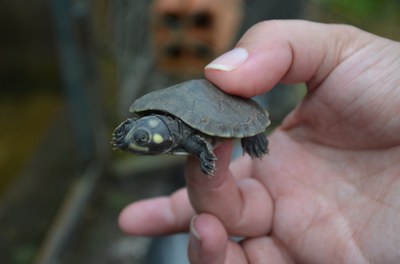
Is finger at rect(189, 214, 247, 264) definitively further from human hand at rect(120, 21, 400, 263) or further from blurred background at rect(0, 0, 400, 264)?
blurred background at rect(0, 0, 400, 264)

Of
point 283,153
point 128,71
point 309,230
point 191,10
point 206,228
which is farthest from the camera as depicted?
point 128,71

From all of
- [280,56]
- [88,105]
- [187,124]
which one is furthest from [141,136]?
[88,105]

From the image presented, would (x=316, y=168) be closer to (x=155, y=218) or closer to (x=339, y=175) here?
(x=339, y=175)

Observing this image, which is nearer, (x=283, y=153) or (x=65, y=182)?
(x=283, y=153)

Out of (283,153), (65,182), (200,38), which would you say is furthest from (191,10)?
(283,153)

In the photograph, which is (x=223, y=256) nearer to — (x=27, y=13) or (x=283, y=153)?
(x=283, y=153)

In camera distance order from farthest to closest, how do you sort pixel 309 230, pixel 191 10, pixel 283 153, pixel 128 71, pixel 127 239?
1. pixel 128 71
2. pixel 191 10
3. pixel 127 239
4. pixel 283 153
5. pixel 309 230

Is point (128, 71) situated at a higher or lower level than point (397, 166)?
lower

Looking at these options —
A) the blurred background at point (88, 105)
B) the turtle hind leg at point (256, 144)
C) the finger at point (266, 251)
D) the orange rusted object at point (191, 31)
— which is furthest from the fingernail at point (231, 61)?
the orange rusted object at point (191, 31)
